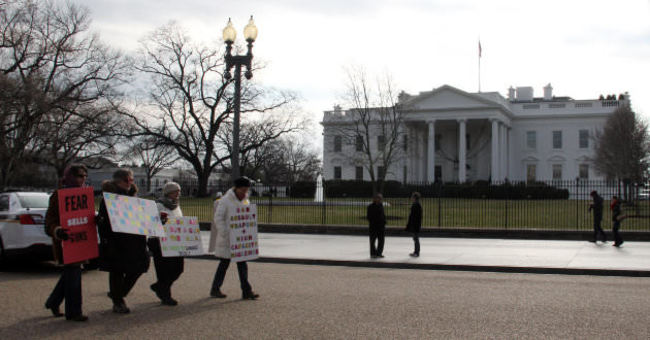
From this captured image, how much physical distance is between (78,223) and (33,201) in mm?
5712

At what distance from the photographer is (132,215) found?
7289mm

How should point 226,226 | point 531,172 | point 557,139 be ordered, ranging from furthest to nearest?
1. point 531,172
2. point 557,139
3. point 226,226

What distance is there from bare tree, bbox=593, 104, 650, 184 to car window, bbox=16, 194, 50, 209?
3771 centimetres

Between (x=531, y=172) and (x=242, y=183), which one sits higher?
(x=531, y=172)

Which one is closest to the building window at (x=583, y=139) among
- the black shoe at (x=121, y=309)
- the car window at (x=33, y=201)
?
the car window at (x=33, y=201)

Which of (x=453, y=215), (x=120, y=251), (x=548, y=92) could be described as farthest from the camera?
(x=548, y=92)

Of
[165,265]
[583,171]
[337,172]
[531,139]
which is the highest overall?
[531,139]

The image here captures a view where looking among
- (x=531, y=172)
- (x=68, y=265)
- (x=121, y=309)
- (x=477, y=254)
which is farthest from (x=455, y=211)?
(x=531, y=172)

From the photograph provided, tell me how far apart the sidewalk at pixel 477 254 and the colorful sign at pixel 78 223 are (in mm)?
A: 7585

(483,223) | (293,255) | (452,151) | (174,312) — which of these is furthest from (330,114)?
(174,312)

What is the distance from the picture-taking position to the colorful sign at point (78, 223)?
681cm

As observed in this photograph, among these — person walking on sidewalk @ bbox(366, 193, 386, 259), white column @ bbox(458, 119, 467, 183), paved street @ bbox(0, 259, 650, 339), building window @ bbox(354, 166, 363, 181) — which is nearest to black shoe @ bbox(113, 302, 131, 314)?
paved street @ bbox(0, 259, 650, 339)

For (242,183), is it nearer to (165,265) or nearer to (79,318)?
(165,265)

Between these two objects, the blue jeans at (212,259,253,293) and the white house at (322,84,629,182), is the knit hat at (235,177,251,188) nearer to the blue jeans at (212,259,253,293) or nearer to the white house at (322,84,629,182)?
the blue jeans at (212,259,253,293)
